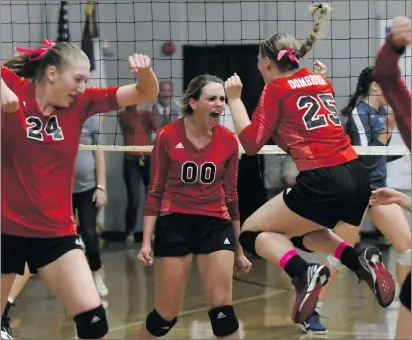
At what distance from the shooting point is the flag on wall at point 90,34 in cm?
812

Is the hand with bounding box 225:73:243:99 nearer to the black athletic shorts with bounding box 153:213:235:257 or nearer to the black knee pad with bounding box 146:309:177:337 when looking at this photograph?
the black athletic shorts with bounding box 153:213:235:257

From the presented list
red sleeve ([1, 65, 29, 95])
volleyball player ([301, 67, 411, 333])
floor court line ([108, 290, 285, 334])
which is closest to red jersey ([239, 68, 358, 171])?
red sleeve ([1, 65, 29, 95])

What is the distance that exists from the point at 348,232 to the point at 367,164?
69 centimetres

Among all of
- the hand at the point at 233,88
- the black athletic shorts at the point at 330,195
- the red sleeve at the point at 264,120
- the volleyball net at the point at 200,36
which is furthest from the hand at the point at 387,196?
the volleyball net at the point at 200,36

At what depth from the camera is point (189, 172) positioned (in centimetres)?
418

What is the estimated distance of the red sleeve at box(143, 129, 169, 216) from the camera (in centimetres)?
421

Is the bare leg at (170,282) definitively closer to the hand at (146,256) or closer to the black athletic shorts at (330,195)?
the hand at (146,256)

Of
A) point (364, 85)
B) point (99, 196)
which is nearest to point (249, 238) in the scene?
point (364, 85)

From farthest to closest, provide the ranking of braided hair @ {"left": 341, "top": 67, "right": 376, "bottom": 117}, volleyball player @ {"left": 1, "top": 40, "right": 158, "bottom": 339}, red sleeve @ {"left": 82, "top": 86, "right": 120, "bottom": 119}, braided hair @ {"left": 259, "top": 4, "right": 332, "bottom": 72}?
braided hair @ {"left": 341, "top": 67, "right": 376, "bottom": 117}
braided hair @ {"left": 259, "top": 4, "right": 332, "bottom": 72}
red sleeve @ {"left": 82, "top": 86, "right": 120, "bottom": 119}
volleyball player @ {"left": 1, "top": 40, "right": 158, "bottom": 339}

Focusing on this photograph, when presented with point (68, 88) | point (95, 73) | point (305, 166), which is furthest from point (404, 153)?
point (95, 73)

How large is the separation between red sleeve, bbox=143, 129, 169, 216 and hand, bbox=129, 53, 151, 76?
0.83 meters

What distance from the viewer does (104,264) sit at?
790 centimetres

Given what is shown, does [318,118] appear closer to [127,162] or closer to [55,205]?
[55,205]

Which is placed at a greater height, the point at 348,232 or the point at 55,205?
the point at 55,205
